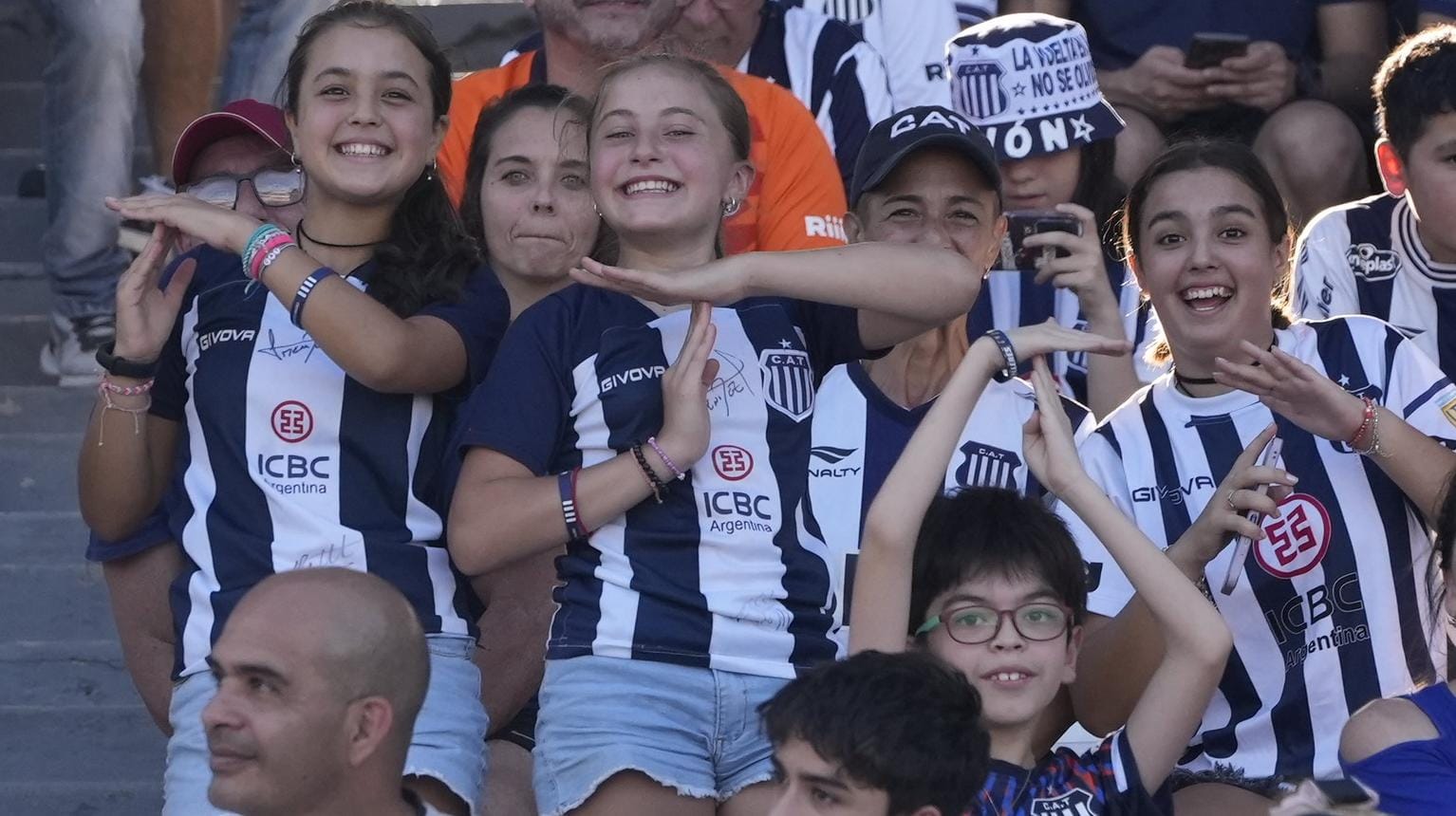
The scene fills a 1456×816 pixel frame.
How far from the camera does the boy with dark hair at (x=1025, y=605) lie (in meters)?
3.20

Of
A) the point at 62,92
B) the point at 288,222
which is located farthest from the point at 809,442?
the point at 62,92

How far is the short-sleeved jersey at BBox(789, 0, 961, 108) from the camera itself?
5523 mm

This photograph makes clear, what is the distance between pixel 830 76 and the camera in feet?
17.1

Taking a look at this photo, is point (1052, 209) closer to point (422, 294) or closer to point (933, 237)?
point (933, 237)

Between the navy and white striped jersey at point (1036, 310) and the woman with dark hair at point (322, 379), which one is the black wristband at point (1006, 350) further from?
the navy and white striped jersey at point (1036, 310)

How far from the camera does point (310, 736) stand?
9.32 ft

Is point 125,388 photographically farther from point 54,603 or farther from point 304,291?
point 54,603

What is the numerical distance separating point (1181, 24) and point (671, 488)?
2943mm

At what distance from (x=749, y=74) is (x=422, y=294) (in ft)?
5.31

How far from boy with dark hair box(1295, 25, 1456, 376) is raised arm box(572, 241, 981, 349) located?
48.2 inches

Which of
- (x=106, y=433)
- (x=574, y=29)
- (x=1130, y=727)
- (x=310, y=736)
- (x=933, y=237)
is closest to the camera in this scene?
(x=310, y=736)

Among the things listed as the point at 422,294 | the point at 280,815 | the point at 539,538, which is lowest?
the point at 280,815

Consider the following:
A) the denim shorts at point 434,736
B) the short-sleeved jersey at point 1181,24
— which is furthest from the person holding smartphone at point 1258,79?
the denim shorts at point 434,736
